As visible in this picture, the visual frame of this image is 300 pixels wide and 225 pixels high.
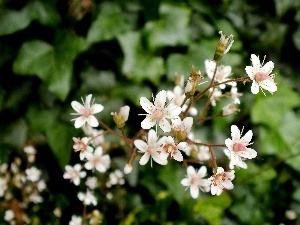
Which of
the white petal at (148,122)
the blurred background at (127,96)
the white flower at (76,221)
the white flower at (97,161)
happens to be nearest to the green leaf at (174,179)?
the blurred background at (127,96)

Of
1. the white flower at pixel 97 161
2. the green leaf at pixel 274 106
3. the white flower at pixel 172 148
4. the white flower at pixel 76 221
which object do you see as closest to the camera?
the white flower at pixel 172 148

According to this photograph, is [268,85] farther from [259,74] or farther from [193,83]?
[193,83]

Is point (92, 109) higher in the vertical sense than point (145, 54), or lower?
higher

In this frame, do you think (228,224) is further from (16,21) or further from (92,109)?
(16,21)

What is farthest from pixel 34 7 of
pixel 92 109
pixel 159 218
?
pixel 159 218

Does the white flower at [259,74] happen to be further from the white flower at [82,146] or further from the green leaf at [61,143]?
the green leaf at [61,143]

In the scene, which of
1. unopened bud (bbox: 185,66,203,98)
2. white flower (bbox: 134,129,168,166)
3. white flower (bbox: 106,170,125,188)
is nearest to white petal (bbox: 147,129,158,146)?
white flower (bbox: 134,129,168,166)
